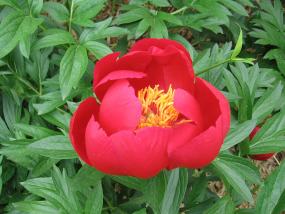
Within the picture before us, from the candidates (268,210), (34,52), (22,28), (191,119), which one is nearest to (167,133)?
(191,119)

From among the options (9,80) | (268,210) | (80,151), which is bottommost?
(9,80)

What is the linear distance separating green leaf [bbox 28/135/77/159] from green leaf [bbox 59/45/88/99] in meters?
0.22

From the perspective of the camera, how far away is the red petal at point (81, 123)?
2.85 ft

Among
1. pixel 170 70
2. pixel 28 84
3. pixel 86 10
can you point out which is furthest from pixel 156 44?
pixel 28 84

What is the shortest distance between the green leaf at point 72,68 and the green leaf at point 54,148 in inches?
8.5

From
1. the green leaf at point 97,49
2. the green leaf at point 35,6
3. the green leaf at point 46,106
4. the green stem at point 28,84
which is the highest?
the green leaf at point 35,6

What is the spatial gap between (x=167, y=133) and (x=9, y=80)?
32.4 inches

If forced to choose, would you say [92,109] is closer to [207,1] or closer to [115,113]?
[115,113]

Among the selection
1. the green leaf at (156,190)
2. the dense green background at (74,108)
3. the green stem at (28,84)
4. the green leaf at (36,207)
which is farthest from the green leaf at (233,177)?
the green stem at (28,84)

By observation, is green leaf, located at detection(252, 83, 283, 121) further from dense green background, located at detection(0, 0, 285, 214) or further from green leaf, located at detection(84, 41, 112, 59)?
green leaf, located at detection(84, 41, 112, 59)

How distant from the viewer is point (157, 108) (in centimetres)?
96

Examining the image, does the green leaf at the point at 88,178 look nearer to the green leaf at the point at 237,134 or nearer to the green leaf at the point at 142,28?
the green leaf at the point at 237,134

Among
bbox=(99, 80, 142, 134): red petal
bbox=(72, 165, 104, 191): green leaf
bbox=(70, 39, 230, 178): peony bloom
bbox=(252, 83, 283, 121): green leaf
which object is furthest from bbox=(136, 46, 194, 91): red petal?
bbox=(252, 83, 283, 121): green leaf

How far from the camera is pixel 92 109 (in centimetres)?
92
